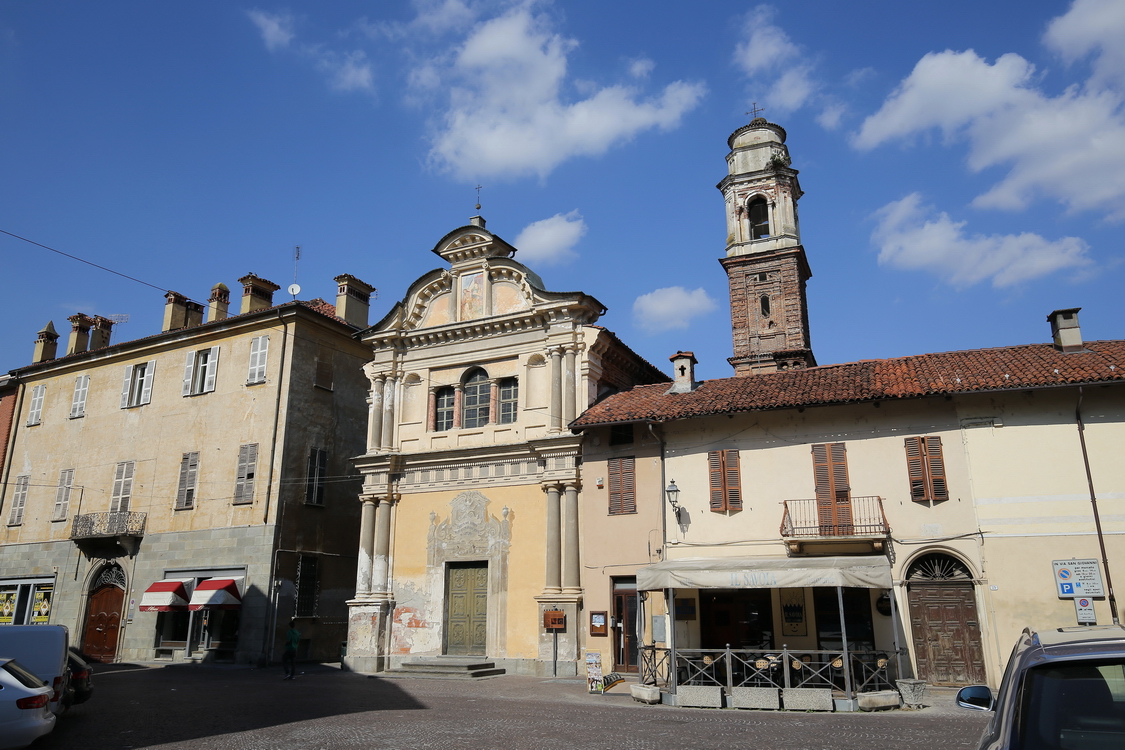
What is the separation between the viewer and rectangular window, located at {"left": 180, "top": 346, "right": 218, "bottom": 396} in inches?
1137

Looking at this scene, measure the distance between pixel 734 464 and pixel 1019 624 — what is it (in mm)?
6882

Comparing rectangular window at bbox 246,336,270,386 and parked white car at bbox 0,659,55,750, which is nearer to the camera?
parked white car at bbox 0,659,55,750

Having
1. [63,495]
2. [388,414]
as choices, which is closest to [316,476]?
[388,414]

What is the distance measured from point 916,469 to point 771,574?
4.79m

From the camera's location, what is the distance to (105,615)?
28547mm

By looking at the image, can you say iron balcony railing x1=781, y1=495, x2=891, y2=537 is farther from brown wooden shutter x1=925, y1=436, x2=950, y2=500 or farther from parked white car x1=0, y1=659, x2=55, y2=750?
parked white car x1=0, y1=659, x2=55, y2=750

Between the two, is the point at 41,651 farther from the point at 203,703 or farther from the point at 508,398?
the point at 508,398

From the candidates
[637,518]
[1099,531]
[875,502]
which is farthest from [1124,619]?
[637,518]

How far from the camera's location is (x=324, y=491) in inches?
1084

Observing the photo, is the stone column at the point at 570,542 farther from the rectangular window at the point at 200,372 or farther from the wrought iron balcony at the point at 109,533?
the wrought iron balcony at the point at 109,533

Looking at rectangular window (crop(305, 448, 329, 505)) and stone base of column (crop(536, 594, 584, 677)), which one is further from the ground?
rectangular window (crop(305, 448, 329, 505))

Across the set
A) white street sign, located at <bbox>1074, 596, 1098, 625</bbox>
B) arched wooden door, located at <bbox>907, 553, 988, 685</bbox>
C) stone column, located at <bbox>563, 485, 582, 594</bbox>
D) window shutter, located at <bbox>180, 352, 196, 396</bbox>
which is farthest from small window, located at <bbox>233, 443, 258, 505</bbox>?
white street sign, located at <bbox>1074, 596, 1098, 625</bbox>

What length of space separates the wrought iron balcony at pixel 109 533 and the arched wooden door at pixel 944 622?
978 inches

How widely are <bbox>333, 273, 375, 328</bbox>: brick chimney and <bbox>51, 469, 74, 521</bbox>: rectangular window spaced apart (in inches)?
488
